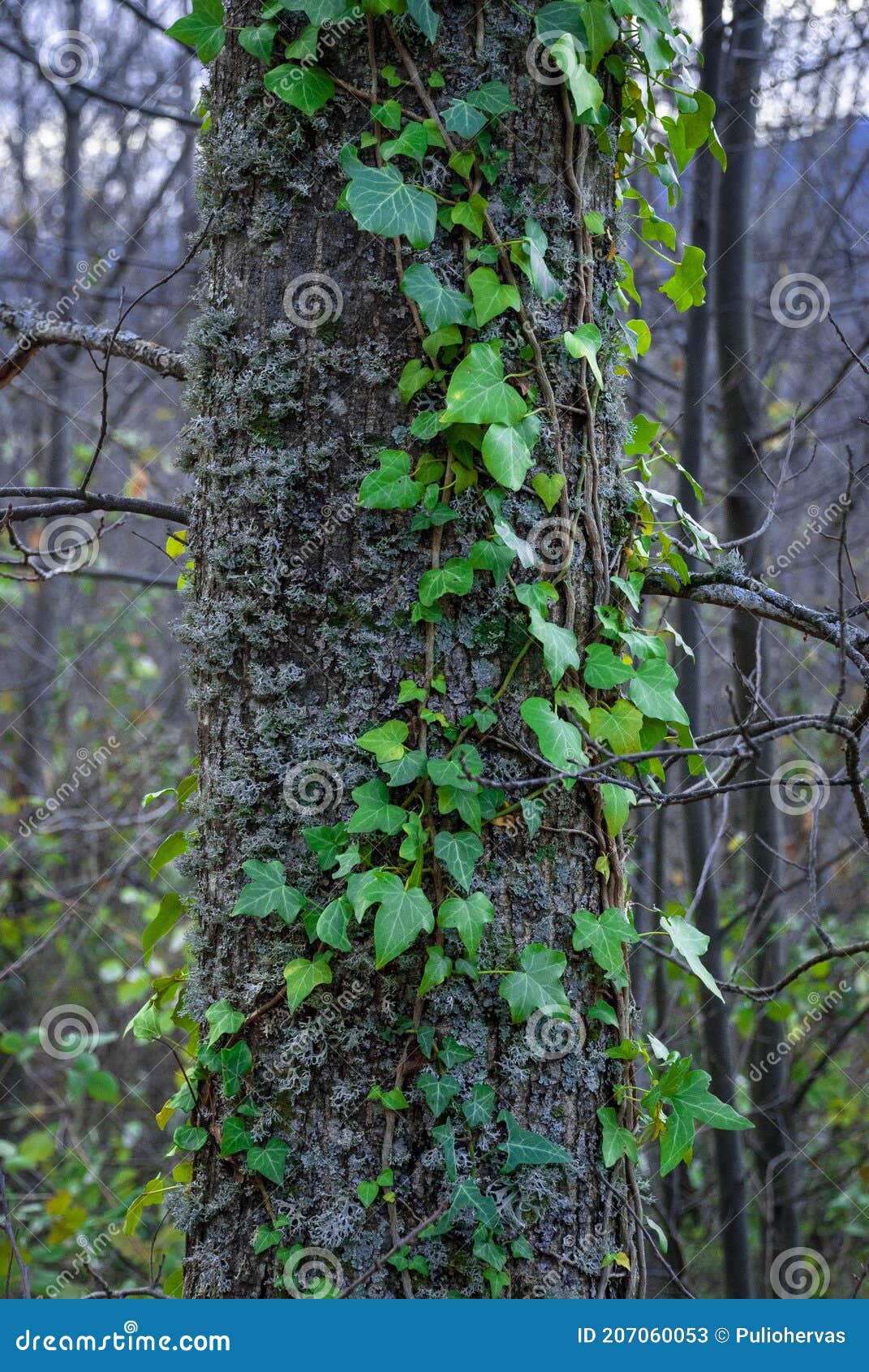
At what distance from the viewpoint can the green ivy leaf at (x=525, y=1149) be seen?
110 cm

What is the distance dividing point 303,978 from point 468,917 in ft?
0.65

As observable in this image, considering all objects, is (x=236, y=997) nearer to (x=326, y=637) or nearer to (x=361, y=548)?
(x=326, y=637)

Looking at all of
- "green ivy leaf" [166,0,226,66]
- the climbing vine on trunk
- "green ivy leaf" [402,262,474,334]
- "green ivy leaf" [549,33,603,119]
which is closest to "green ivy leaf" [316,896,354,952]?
the climbing vine on trunk

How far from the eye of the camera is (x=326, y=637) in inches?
46.2

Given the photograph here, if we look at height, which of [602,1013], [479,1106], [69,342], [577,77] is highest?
[577,77]

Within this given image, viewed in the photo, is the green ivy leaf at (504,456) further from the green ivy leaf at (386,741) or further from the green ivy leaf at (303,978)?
the green ivy leaf at (303,978)

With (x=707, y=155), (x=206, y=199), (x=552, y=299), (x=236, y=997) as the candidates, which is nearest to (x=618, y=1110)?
(x=236, y=997)

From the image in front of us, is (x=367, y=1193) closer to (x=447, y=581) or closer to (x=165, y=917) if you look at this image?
(x=165, y=917)

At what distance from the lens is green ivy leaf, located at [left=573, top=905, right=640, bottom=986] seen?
45.9 inches

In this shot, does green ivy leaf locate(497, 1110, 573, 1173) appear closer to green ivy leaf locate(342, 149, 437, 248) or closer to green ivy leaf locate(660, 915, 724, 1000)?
green ivy leaf locate(660, 915, 724, 1000)

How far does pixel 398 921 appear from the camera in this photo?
107 cm

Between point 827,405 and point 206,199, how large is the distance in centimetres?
330

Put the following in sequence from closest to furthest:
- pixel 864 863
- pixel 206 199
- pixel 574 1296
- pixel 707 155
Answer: pixel 574 1296 → pixel 206 199 → pixel 707 155 → pixel 864 863

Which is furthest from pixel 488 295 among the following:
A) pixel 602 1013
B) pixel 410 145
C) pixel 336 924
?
pixel 602 1013
